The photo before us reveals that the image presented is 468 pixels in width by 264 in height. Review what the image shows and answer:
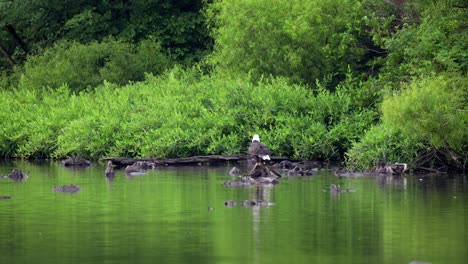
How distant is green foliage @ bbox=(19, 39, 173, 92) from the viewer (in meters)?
44.6

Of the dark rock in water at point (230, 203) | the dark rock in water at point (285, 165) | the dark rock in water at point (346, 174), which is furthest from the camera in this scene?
the dark rock in water at point (285, 165)

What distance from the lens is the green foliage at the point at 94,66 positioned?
44.6 metres

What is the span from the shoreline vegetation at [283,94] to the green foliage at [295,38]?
47mm

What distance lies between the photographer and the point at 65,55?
45594 mm

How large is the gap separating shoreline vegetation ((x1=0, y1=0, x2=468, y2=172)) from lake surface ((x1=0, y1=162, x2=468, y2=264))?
254 centimetres

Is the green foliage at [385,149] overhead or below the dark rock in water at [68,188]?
overhead

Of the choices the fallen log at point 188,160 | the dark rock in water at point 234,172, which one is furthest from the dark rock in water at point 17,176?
the dark rock in water at point 234,172

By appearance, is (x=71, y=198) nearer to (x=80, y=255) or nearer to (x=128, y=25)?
(x=80, y=255)

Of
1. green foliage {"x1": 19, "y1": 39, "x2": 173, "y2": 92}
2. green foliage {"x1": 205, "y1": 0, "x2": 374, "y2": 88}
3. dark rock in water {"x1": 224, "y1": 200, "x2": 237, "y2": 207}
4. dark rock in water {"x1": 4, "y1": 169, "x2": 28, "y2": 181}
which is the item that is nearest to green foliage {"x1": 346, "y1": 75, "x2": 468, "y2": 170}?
green foliage {"x1": 205, "y1": 0, "x2": 374, "y2": 88}

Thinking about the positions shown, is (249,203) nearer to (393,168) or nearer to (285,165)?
(393,168)

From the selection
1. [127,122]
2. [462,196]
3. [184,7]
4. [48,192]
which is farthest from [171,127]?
[184,7]

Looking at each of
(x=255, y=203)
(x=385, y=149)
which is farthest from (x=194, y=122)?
(x=255, y=203)

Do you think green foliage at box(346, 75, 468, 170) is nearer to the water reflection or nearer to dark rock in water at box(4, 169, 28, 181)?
the water reflection

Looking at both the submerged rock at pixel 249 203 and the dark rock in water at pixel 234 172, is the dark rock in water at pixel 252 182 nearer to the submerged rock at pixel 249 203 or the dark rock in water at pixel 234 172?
the dark rock in water at pixel 234 172
